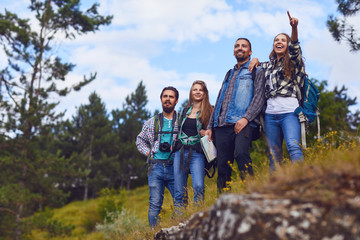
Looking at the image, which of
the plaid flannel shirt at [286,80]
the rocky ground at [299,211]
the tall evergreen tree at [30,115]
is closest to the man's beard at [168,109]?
the plaid flannel shirt at [286,80]

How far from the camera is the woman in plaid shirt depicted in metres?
3.96

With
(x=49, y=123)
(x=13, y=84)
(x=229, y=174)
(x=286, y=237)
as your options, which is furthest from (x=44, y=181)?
(x=286, y=237)

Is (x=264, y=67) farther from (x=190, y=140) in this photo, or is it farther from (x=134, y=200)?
(x=134, y=200)

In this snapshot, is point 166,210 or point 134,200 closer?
point 166,210

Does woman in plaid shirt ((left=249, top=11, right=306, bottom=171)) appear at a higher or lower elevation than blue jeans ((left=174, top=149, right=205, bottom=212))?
higher

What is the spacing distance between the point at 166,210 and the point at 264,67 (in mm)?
2413

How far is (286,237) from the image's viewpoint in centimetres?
204

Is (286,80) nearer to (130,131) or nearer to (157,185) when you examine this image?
(157,185)

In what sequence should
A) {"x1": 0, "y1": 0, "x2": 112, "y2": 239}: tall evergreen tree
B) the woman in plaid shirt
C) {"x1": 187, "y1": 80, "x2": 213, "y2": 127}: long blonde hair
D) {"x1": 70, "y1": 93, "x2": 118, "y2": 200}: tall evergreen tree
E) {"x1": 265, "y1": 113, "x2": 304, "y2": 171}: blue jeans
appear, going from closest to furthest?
{"x1": 265, "y1": 113, "x2": 304, "y2": 171}: blue jeans, the woman in plaid shirt, {"x1": 187, "y1": 80, "x2": 213, "y2": 127}: long blonde hair, {"x1": 0, "y1": 0, "x2": 112, "y2": 239}: tall evergreen tree, {"x1": 70, "y1": 93, "x2": 118, "y2": 200}: tall evergreen tree

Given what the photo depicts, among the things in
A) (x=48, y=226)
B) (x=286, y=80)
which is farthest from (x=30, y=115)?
(x=286, y=80)

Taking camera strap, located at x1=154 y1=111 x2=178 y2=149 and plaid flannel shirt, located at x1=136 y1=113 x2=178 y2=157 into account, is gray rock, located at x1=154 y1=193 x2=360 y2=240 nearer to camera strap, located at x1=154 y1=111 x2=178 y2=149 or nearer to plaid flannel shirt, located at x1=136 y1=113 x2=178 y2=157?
camera strap, located at x1=154 y1=111 x2=178 y2=149

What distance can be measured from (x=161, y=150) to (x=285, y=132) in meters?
1.82

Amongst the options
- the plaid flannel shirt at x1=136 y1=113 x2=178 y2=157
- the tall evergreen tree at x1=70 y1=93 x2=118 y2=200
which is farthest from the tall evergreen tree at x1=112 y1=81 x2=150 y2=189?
the plaid flannel shirt at x1=136 y1=113 x2=178 y2=157

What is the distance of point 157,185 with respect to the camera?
4871 millimetres
